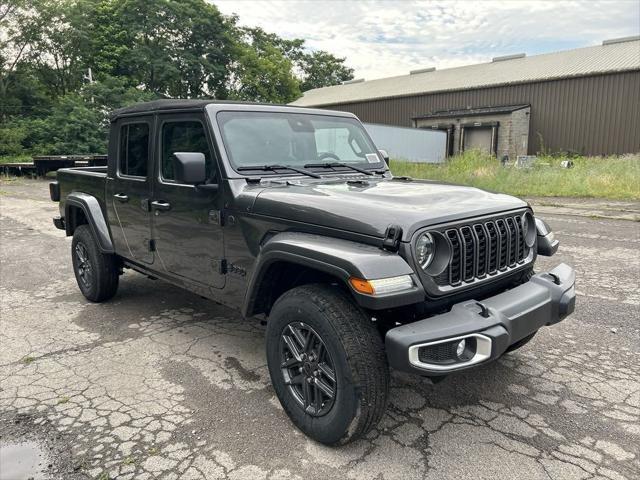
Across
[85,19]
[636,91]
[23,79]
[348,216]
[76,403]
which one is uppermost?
[85,19]

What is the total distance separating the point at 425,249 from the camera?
2.49 meters

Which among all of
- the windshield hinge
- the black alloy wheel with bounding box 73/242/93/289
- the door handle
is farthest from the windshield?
the black alloy wheel with bounding box 73/242/93/289

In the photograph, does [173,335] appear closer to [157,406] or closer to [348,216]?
[157,406]

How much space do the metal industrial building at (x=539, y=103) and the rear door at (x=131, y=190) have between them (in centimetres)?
2717

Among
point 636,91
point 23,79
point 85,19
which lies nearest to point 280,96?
point 85,19

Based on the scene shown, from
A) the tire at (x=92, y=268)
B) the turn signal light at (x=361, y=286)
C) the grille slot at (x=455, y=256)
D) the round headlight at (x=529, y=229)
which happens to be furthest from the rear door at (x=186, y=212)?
the round headlight at (x=529, y=229)

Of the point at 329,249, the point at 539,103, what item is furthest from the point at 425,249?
the point at 539,103

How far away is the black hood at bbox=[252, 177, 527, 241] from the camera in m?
2.48

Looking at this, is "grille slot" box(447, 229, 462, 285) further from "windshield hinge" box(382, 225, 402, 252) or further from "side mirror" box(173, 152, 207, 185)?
"side mirror" box(173, 152, 207, 185)

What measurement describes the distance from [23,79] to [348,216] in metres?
41.4

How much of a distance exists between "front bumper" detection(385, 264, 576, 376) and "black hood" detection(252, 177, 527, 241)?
17.4 inches

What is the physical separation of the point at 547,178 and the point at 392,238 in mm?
15089

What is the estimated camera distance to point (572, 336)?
4.02 meters

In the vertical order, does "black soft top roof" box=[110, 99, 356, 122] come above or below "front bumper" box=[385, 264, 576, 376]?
above
